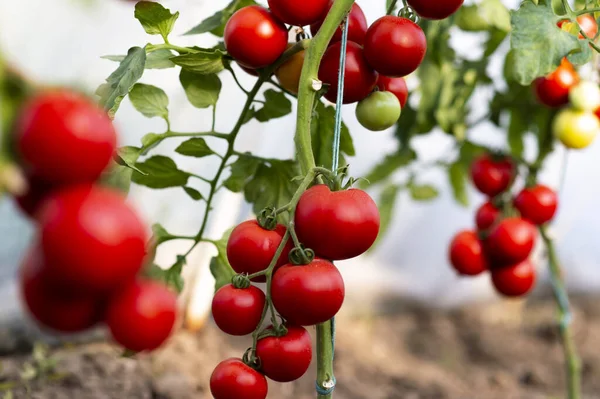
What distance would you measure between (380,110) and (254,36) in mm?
134

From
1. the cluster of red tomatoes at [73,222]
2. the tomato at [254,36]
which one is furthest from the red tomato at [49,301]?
the tomato at [254,36]

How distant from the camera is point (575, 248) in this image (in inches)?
90.2

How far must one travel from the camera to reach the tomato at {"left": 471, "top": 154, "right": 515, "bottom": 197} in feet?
3.84

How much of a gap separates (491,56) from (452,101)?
0.39 feet

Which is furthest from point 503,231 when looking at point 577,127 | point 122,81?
point 122,81

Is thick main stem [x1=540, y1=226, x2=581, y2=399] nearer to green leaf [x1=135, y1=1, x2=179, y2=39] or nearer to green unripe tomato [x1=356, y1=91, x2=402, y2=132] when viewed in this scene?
green unripe tomato [x1=356, y1=91, x2=402, y2=132]

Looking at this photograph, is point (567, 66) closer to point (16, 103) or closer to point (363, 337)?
point (16, 103)

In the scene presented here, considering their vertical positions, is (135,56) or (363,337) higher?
(135,56)

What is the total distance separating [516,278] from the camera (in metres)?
1.10

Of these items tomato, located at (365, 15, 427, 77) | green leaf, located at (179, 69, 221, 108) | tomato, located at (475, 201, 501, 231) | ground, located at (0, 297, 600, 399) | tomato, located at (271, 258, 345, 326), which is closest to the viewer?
tomato, located at (271, 258, 345, 326)

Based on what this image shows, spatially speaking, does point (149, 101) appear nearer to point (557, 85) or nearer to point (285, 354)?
point (285, 354)

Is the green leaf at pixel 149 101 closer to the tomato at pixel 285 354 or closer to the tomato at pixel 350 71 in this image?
the tomato at pixel 350 71

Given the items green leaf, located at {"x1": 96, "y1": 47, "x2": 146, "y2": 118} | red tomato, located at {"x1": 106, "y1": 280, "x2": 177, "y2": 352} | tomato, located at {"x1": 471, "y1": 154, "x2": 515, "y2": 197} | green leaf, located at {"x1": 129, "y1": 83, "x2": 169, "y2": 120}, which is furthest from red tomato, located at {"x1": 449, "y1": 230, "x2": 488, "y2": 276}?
red tomato, located at {"x1": 106, "y1": 280, "x2": 177, "y2": 352}

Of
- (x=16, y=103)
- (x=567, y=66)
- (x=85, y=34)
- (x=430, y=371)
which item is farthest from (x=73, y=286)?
(x=430, y=371)
